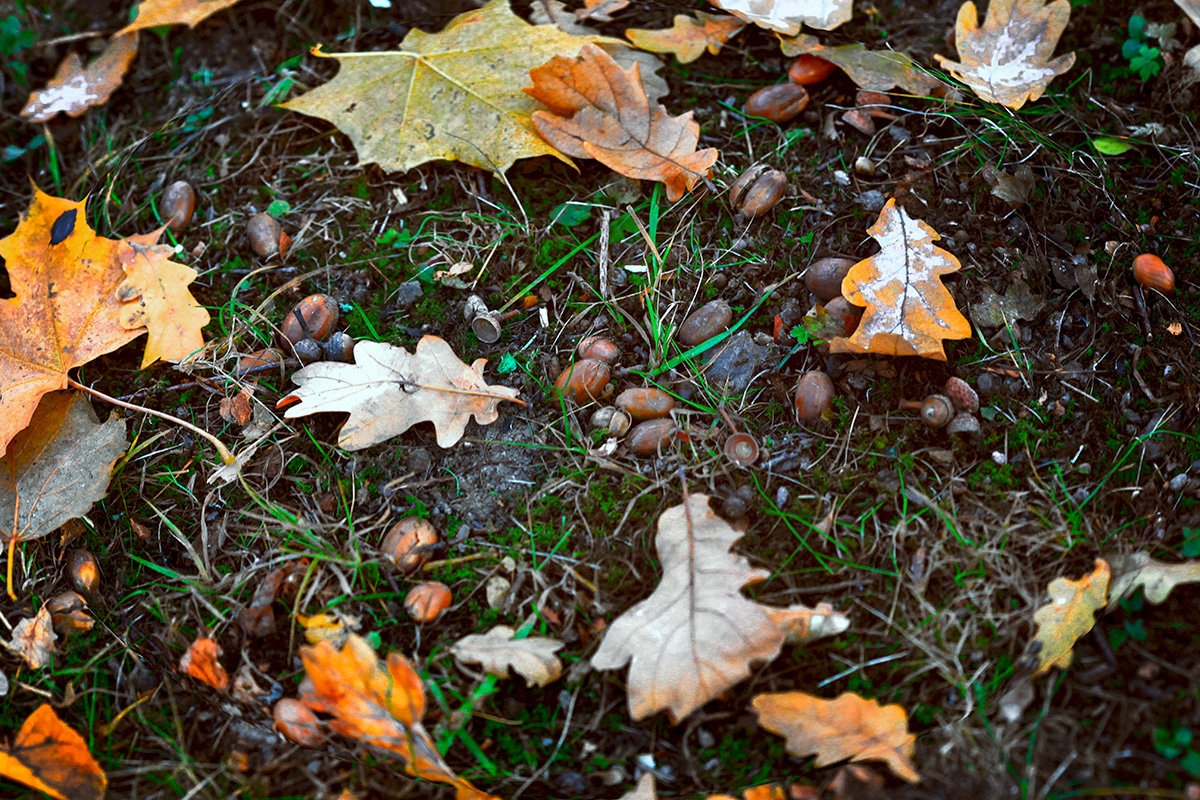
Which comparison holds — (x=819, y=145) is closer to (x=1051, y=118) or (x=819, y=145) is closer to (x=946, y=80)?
(x=946, y=80)

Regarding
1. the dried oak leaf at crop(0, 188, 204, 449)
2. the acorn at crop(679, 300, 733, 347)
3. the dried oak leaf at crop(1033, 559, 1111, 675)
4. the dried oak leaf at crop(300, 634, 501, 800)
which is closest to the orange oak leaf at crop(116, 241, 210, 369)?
the dried oak leaf at crop(0, 188, 204, 449)

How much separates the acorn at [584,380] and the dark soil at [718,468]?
0.05m

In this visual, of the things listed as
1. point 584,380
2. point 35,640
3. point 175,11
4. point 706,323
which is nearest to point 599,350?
point 584,380

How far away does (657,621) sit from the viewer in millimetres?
1597

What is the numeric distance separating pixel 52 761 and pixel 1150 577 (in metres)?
2.32

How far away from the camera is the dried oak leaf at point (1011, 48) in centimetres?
209

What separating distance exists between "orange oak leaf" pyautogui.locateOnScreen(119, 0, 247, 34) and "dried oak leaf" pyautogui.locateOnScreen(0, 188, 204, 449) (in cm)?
86

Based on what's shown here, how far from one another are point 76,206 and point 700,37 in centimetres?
183

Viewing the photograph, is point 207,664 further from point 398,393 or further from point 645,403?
point 645,403

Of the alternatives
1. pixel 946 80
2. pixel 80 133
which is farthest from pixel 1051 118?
pixel 80 133

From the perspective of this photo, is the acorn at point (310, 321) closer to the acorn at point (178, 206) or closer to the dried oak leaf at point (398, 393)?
the dried oak leaf at point (398, 393)

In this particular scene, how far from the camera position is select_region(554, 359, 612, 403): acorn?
1864 mm

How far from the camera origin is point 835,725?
1.50 metres

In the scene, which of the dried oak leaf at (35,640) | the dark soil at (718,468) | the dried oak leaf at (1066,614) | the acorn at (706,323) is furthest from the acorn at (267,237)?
the dried oak leaf at (1066,614)
